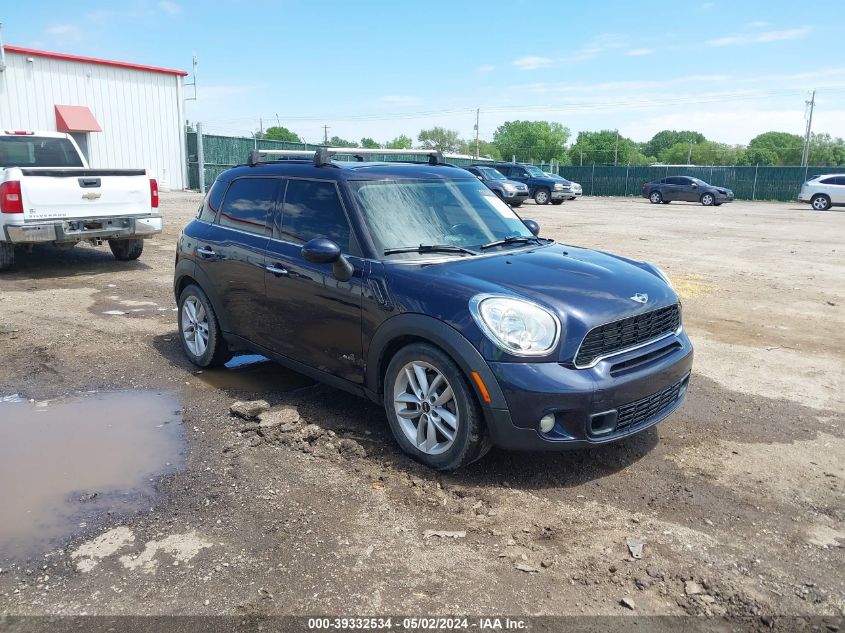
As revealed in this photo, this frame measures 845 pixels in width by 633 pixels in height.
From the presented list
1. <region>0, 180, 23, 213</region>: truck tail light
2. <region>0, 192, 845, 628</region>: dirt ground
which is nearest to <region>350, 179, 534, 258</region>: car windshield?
<region>0, 192, 845, 628</region>: dirt ground

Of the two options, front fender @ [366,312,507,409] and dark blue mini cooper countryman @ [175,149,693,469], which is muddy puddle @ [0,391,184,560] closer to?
dark blue mini cooper countryman @ [175,149,693,469]

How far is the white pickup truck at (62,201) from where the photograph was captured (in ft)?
31.2

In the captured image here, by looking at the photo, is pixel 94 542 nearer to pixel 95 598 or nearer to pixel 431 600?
pixel 95 598

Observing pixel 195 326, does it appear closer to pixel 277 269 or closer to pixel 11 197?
pixel 277 269

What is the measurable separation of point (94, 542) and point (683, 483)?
3.18 meters

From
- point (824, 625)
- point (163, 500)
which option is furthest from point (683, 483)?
point (163, 500)

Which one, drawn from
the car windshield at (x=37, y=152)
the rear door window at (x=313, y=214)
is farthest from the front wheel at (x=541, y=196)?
the rear door window at (x=313, y=214)

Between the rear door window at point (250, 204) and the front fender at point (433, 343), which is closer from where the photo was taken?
the front fender at point (433, 343)

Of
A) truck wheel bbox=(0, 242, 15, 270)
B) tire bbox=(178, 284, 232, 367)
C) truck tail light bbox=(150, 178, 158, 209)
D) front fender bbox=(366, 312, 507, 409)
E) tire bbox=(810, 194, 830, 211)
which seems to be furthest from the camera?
tire bbox=(810, 194, 830, 211)

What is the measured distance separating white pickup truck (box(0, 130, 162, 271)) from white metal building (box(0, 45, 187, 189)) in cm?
1781

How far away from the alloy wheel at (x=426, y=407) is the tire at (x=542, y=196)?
27931 millimetres

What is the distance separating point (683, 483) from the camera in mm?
4055

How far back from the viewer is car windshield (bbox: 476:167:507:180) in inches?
1082

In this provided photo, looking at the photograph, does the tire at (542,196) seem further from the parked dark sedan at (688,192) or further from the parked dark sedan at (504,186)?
the parked dark sedan at (688,192)
